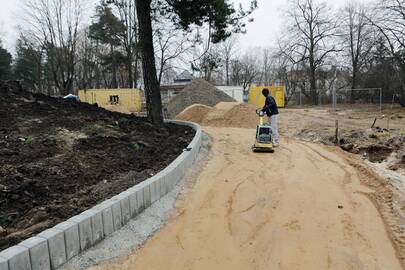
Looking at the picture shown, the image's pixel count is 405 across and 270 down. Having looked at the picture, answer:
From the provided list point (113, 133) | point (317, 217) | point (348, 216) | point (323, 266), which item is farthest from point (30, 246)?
point (113, 133)

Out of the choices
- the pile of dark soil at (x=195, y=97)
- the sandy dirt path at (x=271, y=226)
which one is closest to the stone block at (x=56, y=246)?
the sandy dirt path at (x=271, y=226)

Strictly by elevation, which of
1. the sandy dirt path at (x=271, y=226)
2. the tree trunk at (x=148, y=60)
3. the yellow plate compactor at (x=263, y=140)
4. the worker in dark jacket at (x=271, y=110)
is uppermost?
the tree trunk at (x=148, y=60)

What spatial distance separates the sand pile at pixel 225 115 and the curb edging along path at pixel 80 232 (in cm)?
1156

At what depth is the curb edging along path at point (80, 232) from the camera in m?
2.81

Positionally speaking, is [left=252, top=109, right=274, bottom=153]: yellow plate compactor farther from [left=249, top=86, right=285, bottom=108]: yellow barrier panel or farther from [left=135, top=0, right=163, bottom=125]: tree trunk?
[left=249, top=86, right=285, bottom=108]: yellow barrier panel

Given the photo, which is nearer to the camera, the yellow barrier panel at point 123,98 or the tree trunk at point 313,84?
the yellow barrier panel at point 123,98

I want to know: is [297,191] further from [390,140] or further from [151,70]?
[151,70]

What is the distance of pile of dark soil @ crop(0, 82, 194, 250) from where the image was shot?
3945 mm

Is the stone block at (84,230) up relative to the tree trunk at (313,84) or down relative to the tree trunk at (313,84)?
down

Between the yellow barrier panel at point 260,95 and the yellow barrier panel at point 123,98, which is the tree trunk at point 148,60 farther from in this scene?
the yellow barrier panel at point 123,98

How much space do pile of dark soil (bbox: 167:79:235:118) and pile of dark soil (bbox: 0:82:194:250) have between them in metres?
14.3

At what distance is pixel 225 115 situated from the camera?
1723cm

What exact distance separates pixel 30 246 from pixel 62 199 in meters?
1.41

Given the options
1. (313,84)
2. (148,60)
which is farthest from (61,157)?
(313,84)
